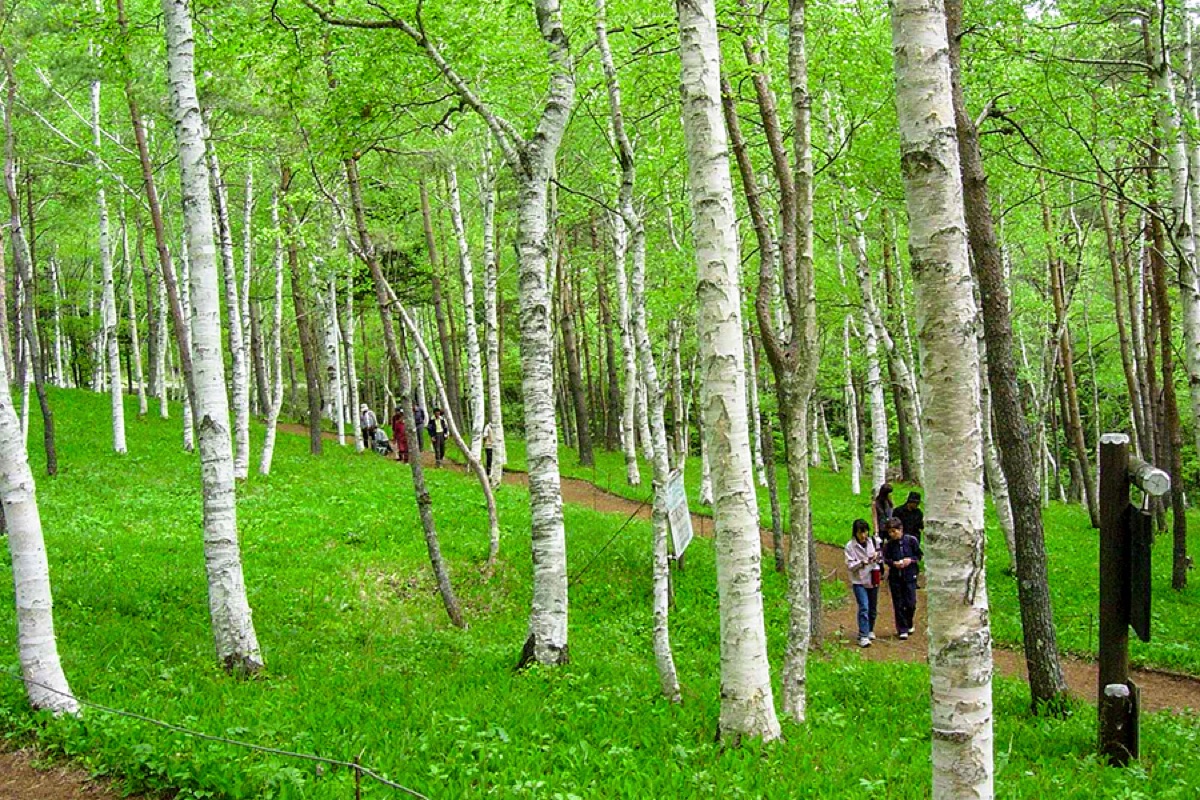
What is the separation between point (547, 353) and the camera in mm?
7797

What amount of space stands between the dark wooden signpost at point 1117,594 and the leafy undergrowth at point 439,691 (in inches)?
11.0

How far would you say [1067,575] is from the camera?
14.5 metres

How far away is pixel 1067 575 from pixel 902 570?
483cm

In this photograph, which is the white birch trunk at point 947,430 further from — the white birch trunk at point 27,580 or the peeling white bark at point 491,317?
the peeling white bark at point 491,317

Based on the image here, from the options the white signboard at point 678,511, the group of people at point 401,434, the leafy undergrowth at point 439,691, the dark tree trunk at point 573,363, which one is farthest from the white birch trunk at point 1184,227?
the dark tree trunk at point 573,363

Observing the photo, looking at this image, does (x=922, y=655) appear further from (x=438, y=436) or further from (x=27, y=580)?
(x=438, y=436)

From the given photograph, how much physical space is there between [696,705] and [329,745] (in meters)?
2.78

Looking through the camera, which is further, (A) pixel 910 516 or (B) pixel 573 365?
(B) pixel 573 365

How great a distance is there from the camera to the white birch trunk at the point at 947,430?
320 centimetres

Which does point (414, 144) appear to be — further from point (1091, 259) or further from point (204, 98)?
point (1091, 259)

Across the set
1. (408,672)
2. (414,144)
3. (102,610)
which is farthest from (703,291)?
(414,144)

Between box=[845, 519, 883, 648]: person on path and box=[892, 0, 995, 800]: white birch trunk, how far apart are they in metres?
8.08

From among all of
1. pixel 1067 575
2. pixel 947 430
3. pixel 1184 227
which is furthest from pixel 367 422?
pixel 947 430

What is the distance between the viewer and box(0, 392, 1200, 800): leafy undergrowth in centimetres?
523
